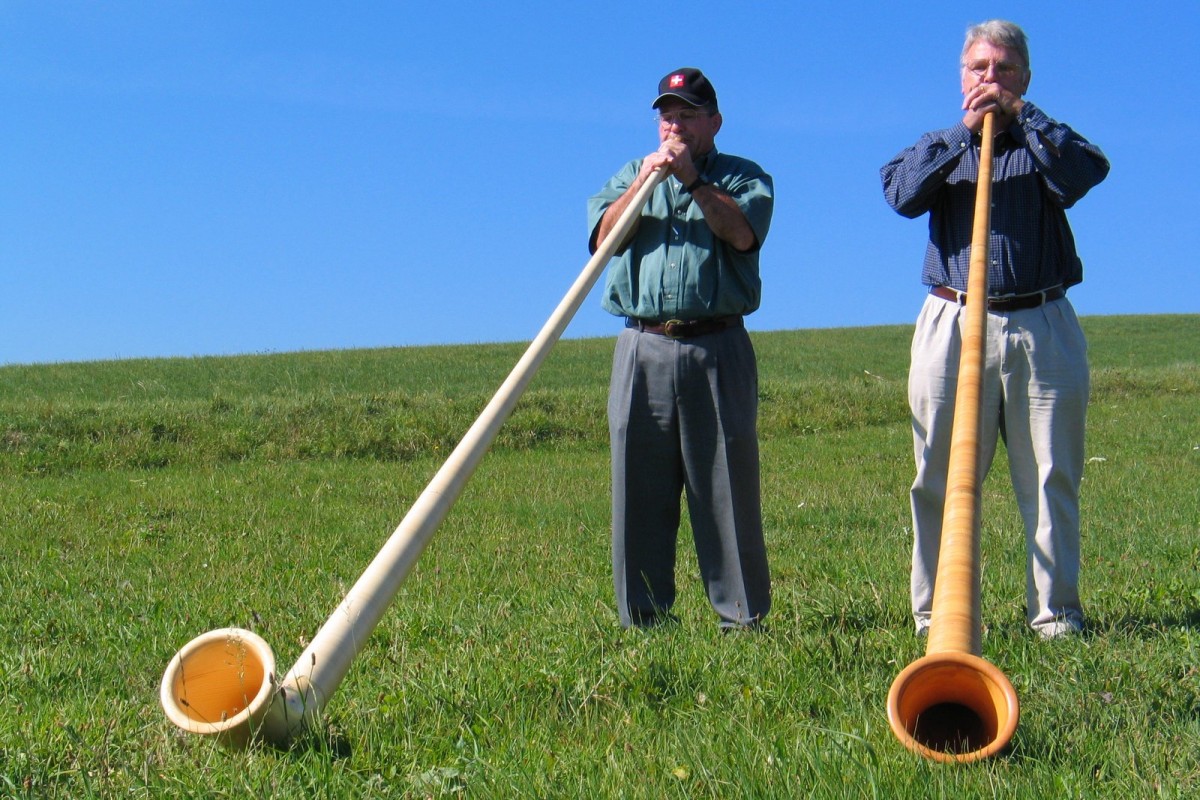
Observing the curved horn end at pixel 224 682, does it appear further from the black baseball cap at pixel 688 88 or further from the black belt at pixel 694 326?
the black baseball cap at pixel 688 88

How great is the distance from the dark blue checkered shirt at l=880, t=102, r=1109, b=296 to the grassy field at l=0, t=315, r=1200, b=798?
1.30 metres

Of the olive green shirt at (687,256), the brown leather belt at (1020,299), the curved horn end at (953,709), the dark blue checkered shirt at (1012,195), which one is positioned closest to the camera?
the curved horn end at (953,709)

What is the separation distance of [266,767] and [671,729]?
1.03m

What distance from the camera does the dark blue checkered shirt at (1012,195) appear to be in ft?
13.7

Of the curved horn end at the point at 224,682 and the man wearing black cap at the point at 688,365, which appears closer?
the curved horn end at the point at 224,682

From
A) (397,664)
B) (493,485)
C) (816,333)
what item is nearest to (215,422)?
(493,485)

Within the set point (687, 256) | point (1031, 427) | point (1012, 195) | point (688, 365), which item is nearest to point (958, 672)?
point (1031, 427)

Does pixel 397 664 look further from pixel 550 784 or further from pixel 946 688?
pixel 946 688

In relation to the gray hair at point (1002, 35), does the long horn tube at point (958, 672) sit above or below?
below

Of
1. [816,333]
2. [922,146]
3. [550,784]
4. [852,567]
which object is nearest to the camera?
[550,784]

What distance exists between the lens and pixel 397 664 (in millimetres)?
3859

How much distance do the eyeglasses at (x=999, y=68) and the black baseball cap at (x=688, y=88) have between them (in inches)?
38.1

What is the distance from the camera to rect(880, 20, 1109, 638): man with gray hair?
4242mm

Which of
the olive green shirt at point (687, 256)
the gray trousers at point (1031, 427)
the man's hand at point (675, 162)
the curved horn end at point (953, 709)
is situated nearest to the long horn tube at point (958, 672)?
the curved horn end at point (953, 709)
